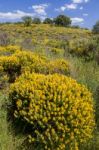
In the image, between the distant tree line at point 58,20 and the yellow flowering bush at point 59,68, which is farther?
the distant tree line at point 58,20

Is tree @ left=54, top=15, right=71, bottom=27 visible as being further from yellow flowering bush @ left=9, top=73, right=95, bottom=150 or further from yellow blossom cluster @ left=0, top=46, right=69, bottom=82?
yellow flowering bush @ left=9, top=73, right=95, bottom=150

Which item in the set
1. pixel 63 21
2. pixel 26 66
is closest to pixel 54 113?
pixel 26 66

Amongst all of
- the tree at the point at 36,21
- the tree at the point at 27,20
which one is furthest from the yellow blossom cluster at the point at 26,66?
the tree at the point at 36,21

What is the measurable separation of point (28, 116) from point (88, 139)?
45.9 inches

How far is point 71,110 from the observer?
667cm

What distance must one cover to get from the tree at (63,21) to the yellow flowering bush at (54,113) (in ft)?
177

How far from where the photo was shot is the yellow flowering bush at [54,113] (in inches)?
254

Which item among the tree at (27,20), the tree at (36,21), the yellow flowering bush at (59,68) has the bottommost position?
the tree at (36,21)

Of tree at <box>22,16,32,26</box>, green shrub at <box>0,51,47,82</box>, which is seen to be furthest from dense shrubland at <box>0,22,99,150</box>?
tree at <box>22,16,32,26</box>

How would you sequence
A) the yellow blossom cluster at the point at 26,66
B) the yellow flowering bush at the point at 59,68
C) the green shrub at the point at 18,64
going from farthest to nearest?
the green shrub at the point at 18,64 → the yellow blossom cluster at the point at 26,66 → the yellow flowering bush at the point at 59,68

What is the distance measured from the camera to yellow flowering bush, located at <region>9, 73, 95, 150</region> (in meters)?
6.45

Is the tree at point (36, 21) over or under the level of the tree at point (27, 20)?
under

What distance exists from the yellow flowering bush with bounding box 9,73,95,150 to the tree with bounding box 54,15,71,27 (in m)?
53.9

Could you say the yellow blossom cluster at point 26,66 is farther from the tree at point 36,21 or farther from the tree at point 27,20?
the tree at point 36,21
